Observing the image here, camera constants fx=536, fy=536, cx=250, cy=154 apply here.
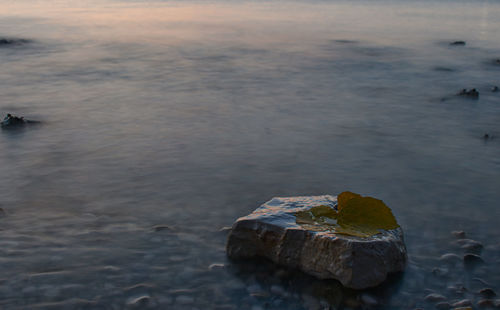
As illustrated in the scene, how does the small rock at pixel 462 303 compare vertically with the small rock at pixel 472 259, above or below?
below

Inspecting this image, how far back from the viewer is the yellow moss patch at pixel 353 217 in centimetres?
324

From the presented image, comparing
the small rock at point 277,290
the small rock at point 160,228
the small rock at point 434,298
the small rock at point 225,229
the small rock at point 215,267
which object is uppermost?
the small rock at point 160,228

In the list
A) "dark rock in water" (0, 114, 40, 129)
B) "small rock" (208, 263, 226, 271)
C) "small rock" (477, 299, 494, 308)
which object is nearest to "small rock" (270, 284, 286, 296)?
"small rock" (208, 263, 226, 271)

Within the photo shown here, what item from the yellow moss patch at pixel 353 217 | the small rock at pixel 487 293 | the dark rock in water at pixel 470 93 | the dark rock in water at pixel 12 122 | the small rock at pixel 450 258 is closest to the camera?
the small rock at pixel 487 293

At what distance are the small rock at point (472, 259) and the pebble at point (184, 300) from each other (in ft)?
5.64

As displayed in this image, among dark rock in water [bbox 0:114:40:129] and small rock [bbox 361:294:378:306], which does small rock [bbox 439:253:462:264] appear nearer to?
small rock [bbox 361:294:378:306]

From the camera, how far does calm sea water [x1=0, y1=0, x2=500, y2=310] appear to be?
123 inches

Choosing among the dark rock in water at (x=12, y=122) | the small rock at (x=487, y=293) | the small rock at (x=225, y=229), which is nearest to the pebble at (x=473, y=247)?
the small rock at (x=487, y=293)

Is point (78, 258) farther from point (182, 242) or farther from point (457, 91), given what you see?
point (457, 91)

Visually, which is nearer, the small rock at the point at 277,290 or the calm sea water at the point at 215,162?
the small rock at the point at 277,290

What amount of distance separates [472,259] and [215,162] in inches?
102

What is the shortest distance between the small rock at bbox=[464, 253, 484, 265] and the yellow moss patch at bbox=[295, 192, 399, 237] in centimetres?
50

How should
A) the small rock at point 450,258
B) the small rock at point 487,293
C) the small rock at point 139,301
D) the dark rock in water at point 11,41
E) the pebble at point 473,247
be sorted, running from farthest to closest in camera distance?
1. the dark rock in water at point 11,41
2. the pebble at point 473,247
3. the small rock at point 450,258
4. the small rock at point 487,293
5. the small rock at point 139,301

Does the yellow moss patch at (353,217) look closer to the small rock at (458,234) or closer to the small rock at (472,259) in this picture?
the small rock at (472,259)
